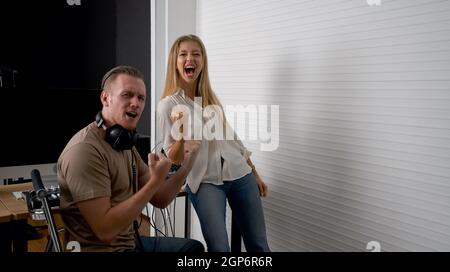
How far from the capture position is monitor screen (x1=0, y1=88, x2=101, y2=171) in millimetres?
1721

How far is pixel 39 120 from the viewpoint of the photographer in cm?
180

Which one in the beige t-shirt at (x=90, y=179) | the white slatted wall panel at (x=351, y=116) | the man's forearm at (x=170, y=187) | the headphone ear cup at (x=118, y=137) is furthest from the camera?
the man's forearm at (x=170, y=187)

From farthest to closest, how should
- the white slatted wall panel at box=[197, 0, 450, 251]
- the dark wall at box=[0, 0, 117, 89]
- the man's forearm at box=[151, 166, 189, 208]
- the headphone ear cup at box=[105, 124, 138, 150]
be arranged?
1. the dark wall at box=[0, 0, 117, 89]
2. the man's forearm at box=[151, 166, 189, 208]
3. the white slatted wall panel at box=[197, 0, 450, 251]
4. the headphone ear cup at box=[105, 124, 138, 150]

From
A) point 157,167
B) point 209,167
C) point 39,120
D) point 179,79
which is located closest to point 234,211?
point 209,167

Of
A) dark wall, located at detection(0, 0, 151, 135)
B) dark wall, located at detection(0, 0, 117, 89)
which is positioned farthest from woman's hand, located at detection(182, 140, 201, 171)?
dark wall, located at detection(0, 0, 117, 89)

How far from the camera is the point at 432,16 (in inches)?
56.6

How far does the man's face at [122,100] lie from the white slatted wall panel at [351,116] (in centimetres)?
96

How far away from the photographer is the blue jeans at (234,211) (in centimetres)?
176

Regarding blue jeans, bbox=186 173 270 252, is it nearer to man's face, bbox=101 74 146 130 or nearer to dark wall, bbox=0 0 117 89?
man's face, bbox=101 74 146 130

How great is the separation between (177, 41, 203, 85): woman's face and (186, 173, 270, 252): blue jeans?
1.82 feet

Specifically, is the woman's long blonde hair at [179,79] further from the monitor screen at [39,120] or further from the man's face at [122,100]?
the man's face at [122,100]

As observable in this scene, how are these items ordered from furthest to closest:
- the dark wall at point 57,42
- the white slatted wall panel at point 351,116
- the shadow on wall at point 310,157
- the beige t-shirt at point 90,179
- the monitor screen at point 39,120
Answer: the dark wall at point 57,42
the shadow on wall at point 310,157
the monitor screen at point 39,120
the white slatted wall panel at point 351,116
the beige t-shirt at point 90,179

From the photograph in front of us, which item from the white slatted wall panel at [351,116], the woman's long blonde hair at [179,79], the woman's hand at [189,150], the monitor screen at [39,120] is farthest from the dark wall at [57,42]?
the woman's hand at [189,150]

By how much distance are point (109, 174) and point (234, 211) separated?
840 mm
